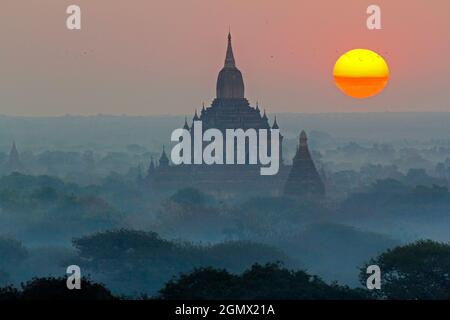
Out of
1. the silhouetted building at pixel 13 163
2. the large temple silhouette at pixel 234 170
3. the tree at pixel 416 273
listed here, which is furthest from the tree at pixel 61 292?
the silhouetted building at pixel 13 163

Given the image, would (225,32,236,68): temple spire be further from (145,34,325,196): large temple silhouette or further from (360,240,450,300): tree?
(360,240,450,300): tree

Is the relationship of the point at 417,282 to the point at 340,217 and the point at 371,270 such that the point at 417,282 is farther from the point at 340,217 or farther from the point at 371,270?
the point at 340,217

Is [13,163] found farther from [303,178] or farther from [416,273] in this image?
[416,273]

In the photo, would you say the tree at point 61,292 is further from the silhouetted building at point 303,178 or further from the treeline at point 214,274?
the silhouetted building at point 303,178

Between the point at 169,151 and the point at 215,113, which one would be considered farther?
the point at 169,151

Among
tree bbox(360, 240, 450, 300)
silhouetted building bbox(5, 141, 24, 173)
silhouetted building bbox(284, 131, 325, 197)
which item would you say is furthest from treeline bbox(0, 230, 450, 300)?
silhouetted building bbox(5, 141, 24, 173)
